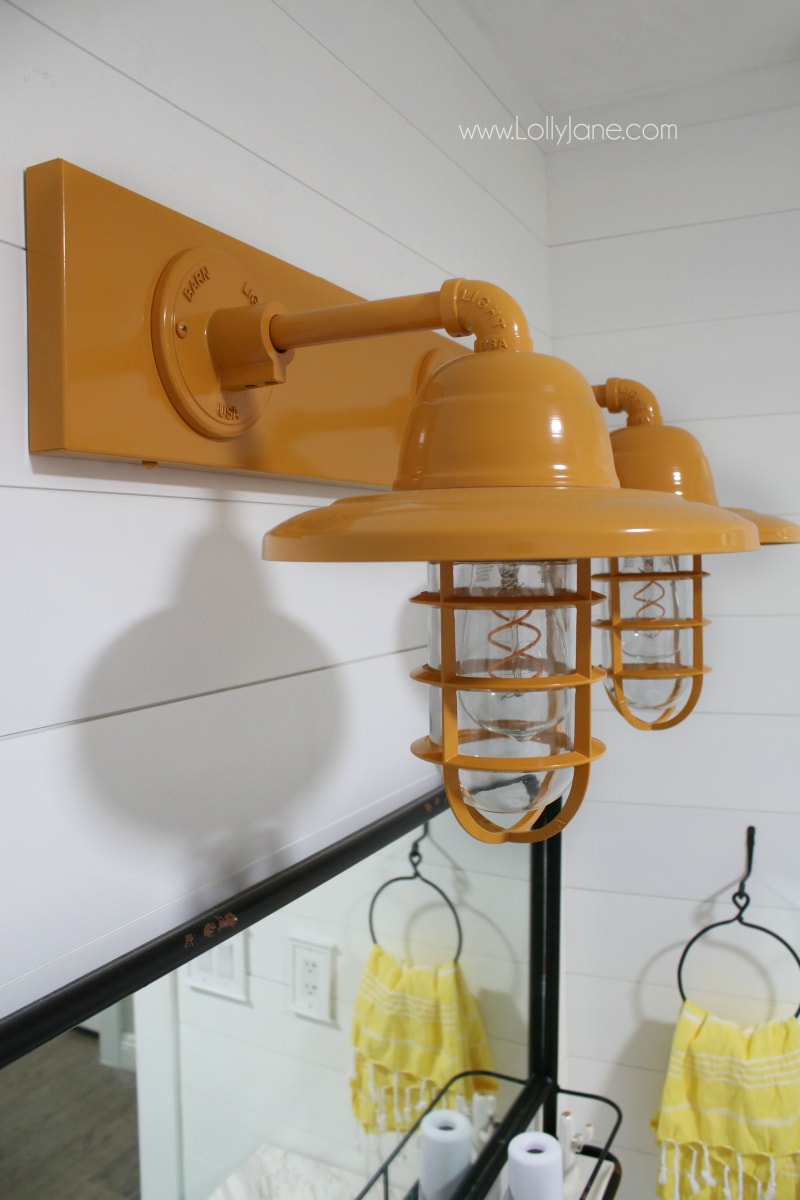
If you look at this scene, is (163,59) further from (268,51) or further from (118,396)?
(118,396)

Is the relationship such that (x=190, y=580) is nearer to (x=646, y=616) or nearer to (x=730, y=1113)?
(x=646, y=616)

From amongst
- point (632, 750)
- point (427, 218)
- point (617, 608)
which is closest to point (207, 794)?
point (617, 608)

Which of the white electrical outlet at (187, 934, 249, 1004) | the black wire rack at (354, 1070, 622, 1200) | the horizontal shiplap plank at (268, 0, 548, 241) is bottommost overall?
the black wire rack at (354, 1070, 622, 1200)

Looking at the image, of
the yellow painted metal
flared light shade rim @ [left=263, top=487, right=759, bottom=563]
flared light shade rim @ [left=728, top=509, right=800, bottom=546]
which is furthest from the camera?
flared light shade rim @ [left=728, top=509, right=800, bottom=546]

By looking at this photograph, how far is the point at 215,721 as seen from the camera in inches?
25.4

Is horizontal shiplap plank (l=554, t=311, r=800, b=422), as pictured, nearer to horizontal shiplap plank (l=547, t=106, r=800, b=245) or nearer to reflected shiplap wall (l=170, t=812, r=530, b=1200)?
horizontal shiplap plank (l=547, t=106, r=800, b=245)

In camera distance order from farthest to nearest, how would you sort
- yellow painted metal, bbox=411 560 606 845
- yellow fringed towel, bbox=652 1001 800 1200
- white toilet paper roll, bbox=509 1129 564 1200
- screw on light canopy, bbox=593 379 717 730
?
yellow fringed towel, bbox=652 1001 800 1200 < white toilet paper roll, bbox=509 1129 564 1200 < screw on light canopy, bbox=593 379 717 730 < yellow painted metal, bbox=411 560 606 845

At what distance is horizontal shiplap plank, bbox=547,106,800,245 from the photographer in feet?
3.97

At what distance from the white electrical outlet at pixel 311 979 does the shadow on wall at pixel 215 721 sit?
9cm

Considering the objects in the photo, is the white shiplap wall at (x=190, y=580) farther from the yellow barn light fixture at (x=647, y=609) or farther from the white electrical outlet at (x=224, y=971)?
the yellow barn light fixture at (x=647, y=609)

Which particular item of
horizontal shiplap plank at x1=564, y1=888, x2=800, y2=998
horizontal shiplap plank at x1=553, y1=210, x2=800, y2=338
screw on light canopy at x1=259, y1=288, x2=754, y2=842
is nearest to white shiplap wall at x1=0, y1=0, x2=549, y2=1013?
screw on light canopy at x1=259, y1=288, x2=754, y2=842

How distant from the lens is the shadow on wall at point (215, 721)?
0.57 metres

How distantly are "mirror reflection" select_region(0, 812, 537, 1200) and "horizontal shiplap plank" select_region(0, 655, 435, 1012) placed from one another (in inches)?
1.8

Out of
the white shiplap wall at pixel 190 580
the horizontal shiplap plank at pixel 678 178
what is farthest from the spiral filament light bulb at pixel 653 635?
the horizontal shiplap plank at pixel 678 178
